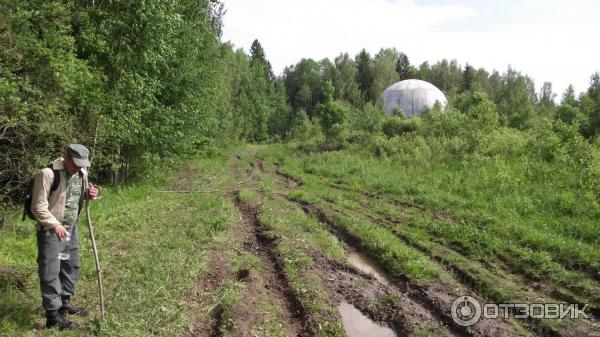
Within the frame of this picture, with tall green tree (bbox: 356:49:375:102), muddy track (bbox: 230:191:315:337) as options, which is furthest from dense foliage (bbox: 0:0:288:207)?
tall green tree (bbox: 356:49:375:102)

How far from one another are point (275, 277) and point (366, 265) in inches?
86.6

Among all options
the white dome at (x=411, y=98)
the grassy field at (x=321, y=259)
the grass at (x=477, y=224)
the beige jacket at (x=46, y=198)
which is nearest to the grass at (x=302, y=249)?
the grassy field at (x=321, y=259)

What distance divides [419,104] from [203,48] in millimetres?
34725

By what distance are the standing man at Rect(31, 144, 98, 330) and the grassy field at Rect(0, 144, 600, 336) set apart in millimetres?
370

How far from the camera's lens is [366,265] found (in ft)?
27.5

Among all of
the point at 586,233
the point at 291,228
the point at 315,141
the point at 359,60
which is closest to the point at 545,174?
the point at 586,233

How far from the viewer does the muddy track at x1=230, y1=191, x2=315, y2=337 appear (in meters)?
5.67

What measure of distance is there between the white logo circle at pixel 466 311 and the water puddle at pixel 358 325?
1.06 meters

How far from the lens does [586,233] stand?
9.24 m

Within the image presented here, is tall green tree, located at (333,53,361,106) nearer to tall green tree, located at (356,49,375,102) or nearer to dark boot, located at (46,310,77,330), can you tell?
tall green tree, located at (356,49,375,102)

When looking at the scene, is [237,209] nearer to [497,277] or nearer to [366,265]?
[366,265]

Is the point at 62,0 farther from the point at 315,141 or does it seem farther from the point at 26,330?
the point at 315,141

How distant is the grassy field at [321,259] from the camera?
5641 millimetres

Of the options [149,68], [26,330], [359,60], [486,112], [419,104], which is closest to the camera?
[26,330]
